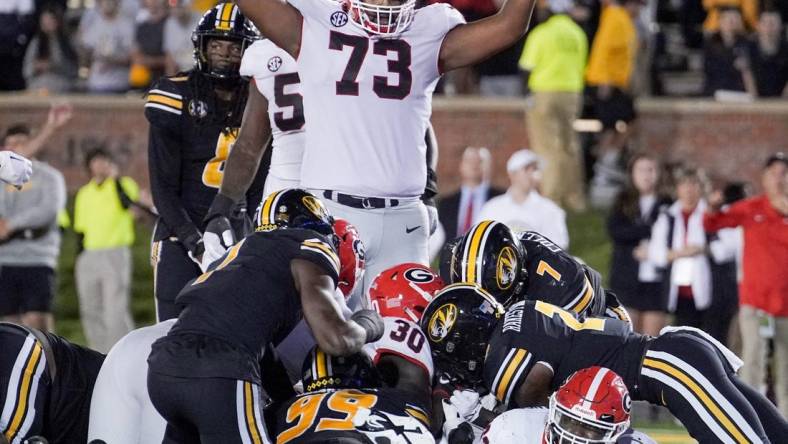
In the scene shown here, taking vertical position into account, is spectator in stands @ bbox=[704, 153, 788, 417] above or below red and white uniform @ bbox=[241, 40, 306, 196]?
below

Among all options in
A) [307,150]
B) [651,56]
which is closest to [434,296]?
[307,150]

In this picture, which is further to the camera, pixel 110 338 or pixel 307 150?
pixel 110 338

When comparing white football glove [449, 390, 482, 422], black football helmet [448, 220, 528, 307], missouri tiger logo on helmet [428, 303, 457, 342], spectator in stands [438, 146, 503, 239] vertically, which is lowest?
spectator in stands [438, 146, 503, 239]

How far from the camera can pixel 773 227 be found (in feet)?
35.8

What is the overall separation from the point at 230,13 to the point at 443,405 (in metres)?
2.35

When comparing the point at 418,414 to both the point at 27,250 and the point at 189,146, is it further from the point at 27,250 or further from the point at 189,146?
the point at 27,250

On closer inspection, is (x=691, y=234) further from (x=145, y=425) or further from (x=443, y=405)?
(x=145, y=425)

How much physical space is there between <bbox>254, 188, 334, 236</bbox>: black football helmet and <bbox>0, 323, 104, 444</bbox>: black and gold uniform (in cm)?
105

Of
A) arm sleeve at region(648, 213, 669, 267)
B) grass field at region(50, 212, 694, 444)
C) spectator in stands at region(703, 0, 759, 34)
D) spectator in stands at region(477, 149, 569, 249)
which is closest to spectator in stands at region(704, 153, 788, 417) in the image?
arm sleeve at region(648, 213, 669, 267)

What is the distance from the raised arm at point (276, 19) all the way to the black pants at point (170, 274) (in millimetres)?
1323

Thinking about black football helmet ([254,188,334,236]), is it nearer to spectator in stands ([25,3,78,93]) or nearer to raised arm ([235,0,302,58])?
raised arm ([235,0,302,58])

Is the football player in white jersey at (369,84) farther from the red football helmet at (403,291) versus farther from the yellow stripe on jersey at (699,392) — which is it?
the yellow stripe on jersey at (699,392)

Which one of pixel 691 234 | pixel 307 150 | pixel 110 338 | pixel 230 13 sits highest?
pixel 230 13

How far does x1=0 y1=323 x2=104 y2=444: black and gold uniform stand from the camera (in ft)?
20.4
